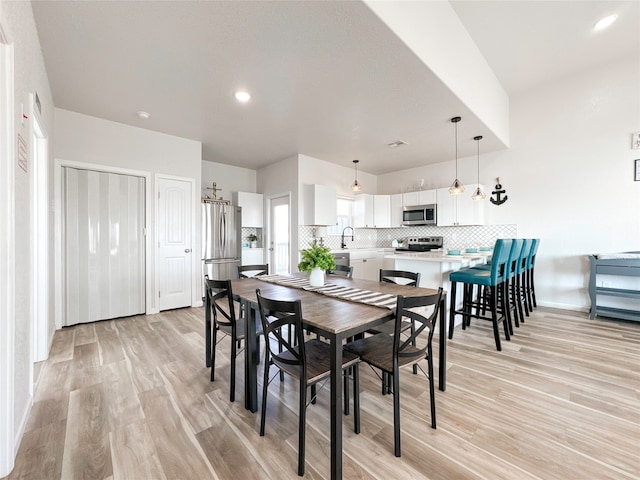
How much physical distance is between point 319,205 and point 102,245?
10.6 ft

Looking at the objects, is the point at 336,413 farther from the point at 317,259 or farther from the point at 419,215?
the point at 419,215

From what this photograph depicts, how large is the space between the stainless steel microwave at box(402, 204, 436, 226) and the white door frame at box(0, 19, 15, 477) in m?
5.49

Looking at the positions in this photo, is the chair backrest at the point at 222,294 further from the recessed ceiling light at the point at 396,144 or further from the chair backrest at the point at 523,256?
the recessed ceiling light at the point at 396,144

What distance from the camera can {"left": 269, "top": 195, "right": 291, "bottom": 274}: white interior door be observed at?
543cm

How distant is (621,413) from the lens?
1773 mm

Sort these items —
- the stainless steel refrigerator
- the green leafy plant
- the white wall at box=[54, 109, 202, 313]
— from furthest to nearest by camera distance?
the stainless steel refrigerator < the white wall at box=[54, 109, 202, 313] < the green leafy plant

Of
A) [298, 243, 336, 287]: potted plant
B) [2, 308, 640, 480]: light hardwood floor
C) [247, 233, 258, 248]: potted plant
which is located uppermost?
[247, 233, 258, 248]: potted plant

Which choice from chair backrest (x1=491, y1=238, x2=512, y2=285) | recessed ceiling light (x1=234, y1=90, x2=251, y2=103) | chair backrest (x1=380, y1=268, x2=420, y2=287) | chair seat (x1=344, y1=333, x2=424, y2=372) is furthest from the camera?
recessed ceiling light (x1=234, y1=90, x2=251, y2=103)

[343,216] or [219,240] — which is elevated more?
[343,216]

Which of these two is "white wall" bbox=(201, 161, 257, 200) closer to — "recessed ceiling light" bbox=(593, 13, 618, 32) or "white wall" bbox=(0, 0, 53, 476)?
Answer: "white wall" bbox=(0, 0, 53, 476)

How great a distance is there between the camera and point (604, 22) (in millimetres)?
3023

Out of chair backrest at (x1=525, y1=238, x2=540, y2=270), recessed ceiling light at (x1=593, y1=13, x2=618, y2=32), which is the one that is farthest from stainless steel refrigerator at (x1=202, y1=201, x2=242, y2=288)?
recessed ceiling light at (x1=593, y1=13, x2=618, y2=32)

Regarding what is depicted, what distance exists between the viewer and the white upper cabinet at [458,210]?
4.90 m

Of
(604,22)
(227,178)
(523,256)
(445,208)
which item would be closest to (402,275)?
(523,256)
